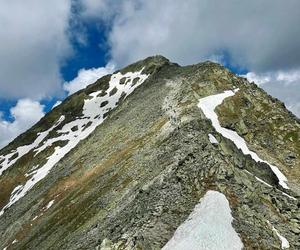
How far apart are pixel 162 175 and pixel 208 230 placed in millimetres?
9220

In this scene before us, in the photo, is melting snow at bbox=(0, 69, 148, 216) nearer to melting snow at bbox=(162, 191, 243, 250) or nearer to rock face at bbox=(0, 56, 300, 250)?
rock face at bbox=(0, 56, 300, 250)

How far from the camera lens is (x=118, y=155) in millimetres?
62438

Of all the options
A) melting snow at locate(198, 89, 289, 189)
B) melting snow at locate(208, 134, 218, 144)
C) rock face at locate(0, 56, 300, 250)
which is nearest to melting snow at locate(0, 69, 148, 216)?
rock face at locate(0, 56, 300, 250)

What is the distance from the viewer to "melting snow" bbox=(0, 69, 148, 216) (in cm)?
9862

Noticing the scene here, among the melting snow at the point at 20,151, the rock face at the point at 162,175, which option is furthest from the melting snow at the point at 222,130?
the melting snow at the point at 20,151

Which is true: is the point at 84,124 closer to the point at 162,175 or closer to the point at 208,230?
Result: the point at 162,175

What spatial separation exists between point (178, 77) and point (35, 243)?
44109 mm

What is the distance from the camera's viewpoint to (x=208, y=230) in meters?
33.9

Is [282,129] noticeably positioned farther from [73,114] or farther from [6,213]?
[73,114]

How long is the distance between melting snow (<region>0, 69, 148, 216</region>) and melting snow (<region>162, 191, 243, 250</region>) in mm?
62601

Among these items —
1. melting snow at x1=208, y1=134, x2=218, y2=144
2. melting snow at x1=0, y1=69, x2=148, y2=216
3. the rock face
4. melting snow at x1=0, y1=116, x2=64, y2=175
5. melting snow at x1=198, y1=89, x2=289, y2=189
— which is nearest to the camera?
the rock face

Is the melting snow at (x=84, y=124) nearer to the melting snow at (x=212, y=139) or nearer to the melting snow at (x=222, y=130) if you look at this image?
the melting snow at (x=222, y=130)

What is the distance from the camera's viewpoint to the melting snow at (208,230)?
32.8 m

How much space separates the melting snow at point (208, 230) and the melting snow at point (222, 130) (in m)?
20.7
